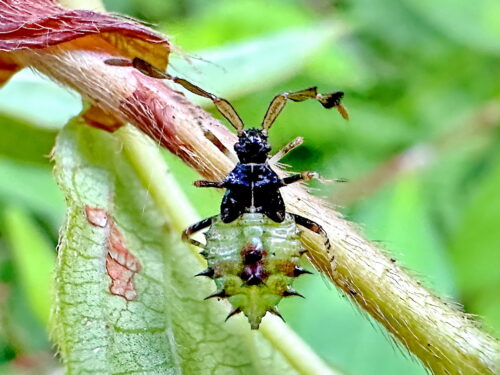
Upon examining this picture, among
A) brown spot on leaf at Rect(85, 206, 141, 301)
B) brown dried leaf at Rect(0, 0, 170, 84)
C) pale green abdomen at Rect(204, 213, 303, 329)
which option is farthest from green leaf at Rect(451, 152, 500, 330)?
brown dried leaf at Rect(0, 0, 170, 84)

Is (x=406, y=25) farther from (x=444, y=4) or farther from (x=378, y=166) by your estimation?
(x=378, y=166)

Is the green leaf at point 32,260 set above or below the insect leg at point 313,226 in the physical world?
above

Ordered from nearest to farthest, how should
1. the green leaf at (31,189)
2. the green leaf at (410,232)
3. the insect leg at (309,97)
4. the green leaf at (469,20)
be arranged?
1. the insect leg at (309,97)
2. the green leaf at (410,232)
3. the green leaf at (31,189)
4. the green leaf at (469,20)

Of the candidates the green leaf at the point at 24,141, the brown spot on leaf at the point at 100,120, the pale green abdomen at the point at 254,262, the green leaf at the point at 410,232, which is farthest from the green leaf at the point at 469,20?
the brown spot on leaf at the point at 100,120

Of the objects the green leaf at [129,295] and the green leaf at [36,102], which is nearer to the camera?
the green leaf at [129,295]

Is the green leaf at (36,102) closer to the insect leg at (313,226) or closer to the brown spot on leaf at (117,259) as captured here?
the brown spot on leaf at (117,259)

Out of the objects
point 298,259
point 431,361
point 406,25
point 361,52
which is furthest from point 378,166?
point 431,361
